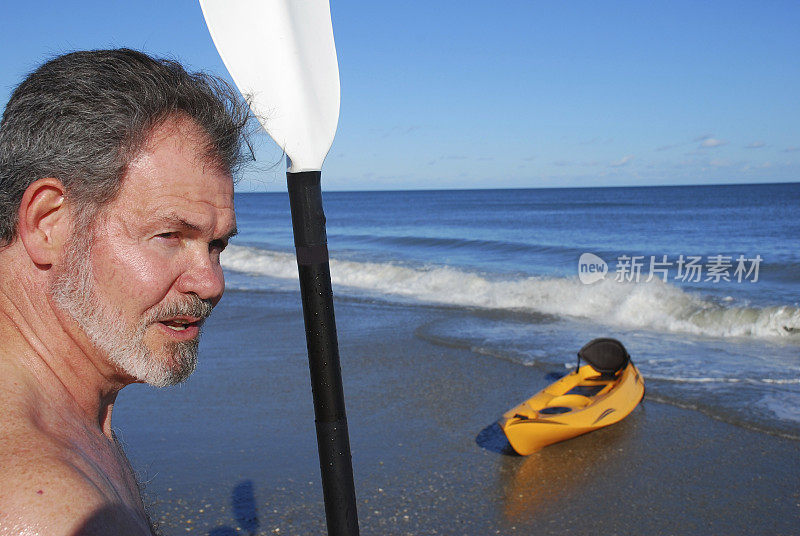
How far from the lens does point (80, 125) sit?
1312 mm

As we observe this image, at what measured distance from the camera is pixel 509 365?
29.1 ft

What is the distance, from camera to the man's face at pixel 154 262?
1323 mm

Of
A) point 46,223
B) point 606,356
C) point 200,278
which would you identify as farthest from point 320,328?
point 606,356

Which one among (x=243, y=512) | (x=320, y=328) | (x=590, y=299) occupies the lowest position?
(x=590, y=299)

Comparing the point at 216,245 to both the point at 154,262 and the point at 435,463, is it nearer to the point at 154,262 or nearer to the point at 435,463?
the point at 154,262

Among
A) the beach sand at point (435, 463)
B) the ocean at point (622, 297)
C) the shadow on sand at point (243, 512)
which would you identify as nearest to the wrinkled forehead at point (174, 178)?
the ocean at point (622, 297)

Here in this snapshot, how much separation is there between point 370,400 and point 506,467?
1.98 m

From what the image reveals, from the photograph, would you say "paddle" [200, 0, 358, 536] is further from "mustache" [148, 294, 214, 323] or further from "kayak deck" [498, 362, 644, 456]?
"kayak deck" [498, 362, 644, 456]

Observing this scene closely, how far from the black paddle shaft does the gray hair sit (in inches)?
12.5

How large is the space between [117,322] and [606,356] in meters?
7.28

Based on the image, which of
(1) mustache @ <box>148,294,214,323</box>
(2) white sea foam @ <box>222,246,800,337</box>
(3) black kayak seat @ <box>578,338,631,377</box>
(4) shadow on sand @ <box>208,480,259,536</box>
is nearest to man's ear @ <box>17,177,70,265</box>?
(1) mustache @ <box>148,294,214,323</box>

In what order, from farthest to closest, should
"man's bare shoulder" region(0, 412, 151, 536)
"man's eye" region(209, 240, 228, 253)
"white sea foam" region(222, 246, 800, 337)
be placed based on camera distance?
"white sea foam" region(222, 246, 800, 337) < "man's eye" region(209, 240, 228, 253) < "man's bare shoulder" region(0, 412, 151, 536)

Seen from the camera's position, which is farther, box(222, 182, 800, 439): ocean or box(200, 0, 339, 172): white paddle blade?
box(222, 182, 800, 439): ocean

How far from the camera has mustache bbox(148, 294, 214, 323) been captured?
1.40 m
